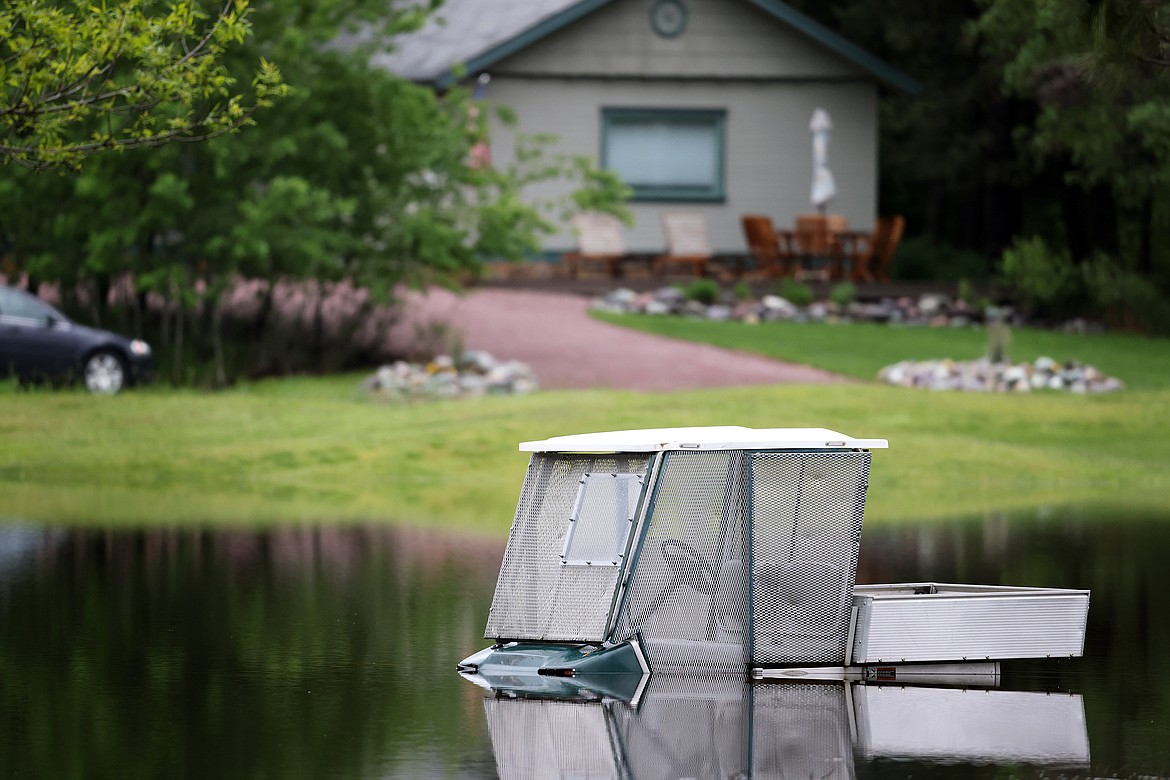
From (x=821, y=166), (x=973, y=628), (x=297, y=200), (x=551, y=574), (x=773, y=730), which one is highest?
(x=821, y=166)

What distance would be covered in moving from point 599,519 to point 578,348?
67.7 ft

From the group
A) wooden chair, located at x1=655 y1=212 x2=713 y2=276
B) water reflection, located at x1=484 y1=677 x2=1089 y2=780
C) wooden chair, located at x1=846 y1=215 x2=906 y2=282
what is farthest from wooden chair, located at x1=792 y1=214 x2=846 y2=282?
water reflection, located at x1=484 y1=677 x2=1089 y2=780

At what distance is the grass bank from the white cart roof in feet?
23.1

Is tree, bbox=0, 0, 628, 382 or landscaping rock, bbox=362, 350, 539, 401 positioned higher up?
tree, bbox=0, 0, 628, 382

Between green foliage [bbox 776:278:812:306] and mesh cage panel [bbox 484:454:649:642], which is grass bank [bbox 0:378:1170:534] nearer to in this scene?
mesh cage panel [bbox 484:454:649:642]

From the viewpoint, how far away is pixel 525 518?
11039 mm

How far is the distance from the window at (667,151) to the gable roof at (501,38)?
2.34 metres

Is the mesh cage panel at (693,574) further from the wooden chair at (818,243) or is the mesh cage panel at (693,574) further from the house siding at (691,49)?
the house siding at (691,49)

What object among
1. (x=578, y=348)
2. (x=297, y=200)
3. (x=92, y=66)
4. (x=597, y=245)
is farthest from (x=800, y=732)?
(x=597, y=245)

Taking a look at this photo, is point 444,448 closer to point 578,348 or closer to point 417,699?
point 578,348

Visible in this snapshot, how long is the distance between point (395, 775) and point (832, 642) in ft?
11.7

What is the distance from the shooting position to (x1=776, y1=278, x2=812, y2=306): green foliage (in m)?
36.9

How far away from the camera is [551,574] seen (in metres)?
10.9

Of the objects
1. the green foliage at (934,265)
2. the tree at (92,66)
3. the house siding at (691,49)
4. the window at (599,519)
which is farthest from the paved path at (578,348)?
the window at (599,519)
